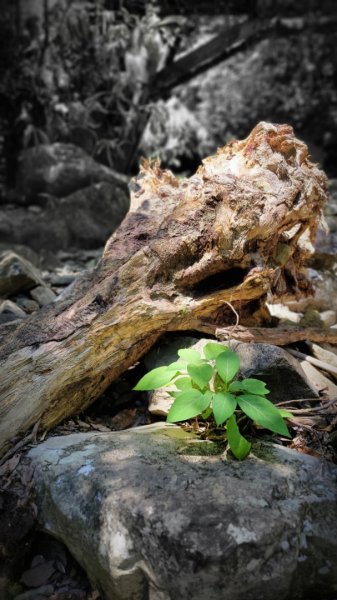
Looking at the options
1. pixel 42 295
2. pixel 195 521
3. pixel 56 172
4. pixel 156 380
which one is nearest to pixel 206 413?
pixel 156 380

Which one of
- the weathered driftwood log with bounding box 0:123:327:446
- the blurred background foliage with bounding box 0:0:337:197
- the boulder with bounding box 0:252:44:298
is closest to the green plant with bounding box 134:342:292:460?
the weathered driftwood log with bounding box 0:123:327:446

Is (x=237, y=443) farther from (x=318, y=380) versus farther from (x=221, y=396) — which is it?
(x=318, y=380)

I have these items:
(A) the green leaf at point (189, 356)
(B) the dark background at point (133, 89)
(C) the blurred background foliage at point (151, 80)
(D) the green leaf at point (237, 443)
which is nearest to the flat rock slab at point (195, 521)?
(D) the green leaf at point (237, 443)

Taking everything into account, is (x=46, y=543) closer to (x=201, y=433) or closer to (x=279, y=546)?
(x=201, y=433)

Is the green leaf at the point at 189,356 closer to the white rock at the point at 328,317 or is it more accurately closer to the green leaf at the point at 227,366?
the green leaf at the point at 227,366

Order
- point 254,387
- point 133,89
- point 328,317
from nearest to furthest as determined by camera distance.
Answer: point 254,387 → point 328,317 → point 133,89

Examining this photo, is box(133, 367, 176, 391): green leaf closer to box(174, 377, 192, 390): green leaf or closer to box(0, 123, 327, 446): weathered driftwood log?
box(174, 377, 192, 390): green leaf
